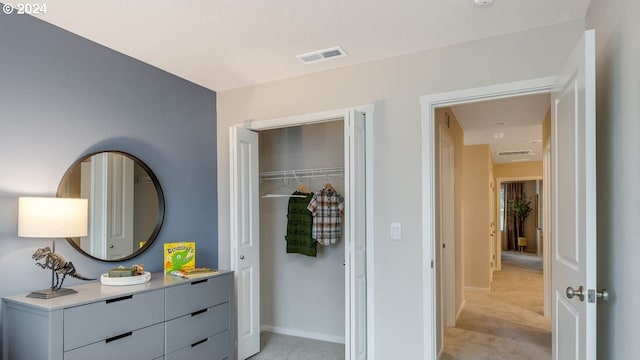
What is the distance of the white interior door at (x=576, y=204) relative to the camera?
58.4 inches

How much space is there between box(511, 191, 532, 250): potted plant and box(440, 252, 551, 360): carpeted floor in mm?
5479

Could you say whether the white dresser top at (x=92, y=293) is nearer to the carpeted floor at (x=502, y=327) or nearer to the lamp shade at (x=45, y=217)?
the lamp shade at (x=45, y=217)

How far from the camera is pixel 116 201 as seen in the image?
277 cm

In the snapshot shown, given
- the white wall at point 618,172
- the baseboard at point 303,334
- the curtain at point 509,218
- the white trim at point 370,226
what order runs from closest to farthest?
the white wall at point 618,172 < the white trim at point 370,226 < the baseboard at point 303,334 < the curtain at point 509,218

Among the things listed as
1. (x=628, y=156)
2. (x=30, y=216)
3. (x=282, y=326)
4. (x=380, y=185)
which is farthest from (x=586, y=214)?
(x=282, y=326)

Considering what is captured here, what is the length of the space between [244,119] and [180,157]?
648 mm

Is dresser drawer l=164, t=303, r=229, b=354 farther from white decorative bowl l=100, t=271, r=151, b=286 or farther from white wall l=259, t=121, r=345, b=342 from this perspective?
white wall l=259, t=121, r=345, b=342

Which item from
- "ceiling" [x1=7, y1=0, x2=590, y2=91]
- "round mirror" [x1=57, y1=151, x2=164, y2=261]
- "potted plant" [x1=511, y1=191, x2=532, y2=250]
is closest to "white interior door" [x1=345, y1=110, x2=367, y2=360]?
"ceiling" [x1=7, y1=0, x2=590, y2=91]

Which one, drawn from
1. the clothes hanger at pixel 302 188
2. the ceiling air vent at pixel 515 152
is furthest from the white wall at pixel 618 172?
the ceiling air vent at pixel 515 152

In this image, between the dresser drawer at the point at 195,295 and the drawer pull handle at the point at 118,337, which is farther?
the dresser drawer at the point at 195,295

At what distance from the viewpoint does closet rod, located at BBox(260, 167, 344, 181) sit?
380 centimetres

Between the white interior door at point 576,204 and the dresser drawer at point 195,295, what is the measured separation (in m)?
2.21

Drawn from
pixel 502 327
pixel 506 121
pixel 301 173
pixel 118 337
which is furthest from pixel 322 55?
pixel 502 327

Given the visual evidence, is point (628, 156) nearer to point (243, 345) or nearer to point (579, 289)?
point (579, 289)
